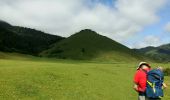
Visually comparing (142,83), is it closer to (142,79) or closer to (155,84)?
(142,79)

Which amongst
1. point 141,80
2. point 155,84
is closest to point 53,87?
point 141,80

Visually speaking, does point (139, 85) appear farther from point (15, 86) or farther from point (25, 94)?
point (15, 86)

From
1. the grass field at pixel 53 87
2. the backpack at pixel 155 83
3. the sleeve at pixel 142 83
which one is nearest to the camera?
the backpack at pixel 155 83

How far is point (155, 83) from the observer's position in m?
17.8

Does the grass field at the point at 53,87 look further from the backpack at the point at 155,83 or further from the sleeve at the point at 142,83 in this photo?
the backpack at the point at 155,83

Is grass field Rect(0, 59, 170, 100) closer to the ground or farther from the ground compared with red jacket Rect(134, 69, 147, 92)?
closer to the ground

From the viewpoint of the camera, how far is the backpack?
17703 mm

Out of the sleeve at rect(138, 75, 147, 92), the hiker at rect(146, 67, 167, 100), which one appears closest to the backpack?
the hiker at rect(146, 67, 167, 100)

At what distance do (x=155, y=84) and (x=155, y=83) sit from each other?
0.06 meters

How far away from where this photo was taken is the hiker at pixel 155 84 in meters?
17.7

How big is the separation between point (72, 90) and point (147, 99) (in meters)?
16.4

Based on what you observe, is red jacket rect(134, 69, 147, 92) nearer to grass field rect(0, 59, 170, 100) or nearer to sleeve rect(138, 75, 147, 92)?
sleeve rect(138, 75, 147, 92)

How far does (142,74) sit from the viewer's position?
18266 millimetres

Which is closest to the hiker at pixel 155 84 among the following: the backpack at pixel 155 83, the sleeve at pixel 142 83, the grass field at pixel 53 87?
the backpack at pixel 155 83
